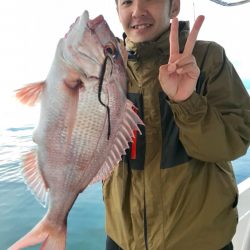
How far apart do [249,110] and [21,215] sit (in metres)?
3.17

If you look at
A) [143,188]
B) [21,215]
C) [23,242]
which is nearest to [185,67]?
[143,188]

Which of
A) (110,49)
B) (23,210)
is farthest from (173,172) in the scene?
(23,210)

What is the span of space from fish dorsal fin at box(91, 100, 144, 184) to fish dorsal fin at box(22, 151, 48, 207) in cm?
16

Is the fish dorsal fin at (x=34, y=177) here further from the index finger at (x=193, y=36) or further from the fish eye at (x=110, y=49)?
the index finger at (x=193, y=36)

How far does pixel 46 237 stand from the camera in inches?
42.8

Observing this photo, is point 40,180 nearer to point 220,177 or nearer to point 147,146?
point 147,146

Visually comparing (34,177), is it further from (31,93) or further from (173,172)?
(173,172)

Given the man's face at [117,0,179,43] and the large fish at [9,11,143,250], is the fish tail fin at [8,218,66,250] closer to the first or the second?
the large fish at [9,11,143,250]

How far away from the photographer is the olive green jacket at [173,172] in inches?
51.3

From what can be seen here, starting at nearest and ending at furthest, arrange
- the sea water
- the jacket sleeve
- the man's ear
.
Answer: the jacket sleeve
the man's ear
the sea water

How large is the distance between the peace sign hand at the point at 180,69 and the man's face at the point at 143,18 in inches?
11.0

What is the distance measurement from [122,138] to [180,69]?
0.93ft

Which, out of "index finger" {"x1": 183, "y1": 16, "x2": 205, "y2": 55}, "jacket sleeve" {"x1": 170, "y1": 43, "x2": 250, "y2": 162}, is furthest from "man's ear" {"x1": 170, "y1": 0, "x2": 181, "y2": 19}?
"index finger" {"x1": 183, "y1": 16, "x2": 205, "y2": 55}

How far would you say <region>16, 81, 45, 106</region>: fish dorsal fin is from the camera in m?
1.04
